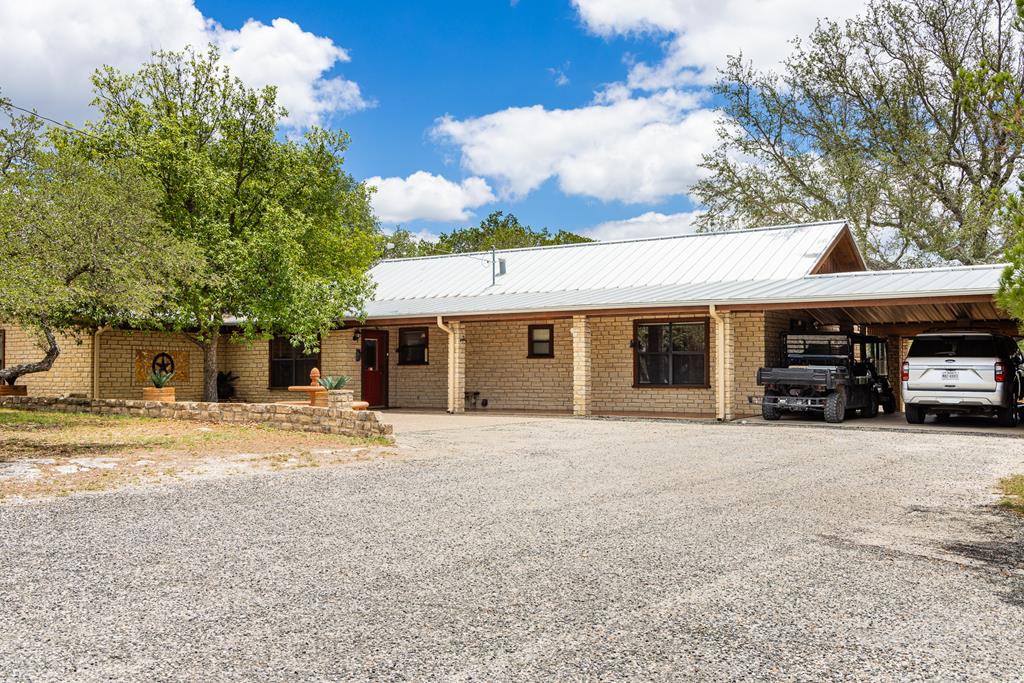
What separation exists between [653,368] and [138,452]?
40.6 ft

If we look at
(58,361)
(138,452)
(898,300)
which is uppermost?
(898,300)

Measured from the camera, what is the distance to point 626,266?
22609 mm

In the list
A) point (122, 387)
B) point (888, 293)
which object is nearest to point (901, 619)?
point (888, 293)

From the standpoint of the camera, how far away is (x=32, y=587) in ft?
15.9

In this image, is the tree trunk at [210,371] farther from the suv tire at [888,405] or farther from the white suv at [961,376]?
the suv tire at [888,405]

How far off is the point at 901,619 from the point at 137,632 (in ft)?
12.3

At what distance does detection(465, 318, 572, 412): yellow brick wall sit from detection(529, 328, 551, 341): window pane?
0.59 feet

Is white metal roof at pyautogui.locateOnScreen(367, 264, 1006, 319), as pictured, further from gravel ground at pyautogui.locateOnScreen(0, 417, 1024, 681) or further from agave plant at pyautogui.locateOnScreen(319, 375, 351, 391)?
gravel ground at pyautogui.locateOnScreen(0, 417, 1024, 681)

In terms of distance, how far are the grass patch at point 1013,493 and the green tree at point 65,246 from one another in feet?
35.2

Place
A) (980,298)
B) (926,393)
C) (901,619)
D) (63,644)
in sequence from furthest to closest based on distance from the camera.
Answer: (926,393), (980,298), (901,619), (63,644)

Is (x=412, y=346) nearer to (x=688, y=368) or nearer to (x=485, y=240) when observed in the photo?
(x=688, y=368)

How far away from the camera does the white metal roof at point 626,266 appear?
817 inches

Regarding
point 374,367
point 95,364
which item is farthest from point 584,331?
point 95,364

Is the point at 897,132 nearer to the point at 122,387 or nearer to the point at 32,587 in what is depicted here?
the point at 122,387
